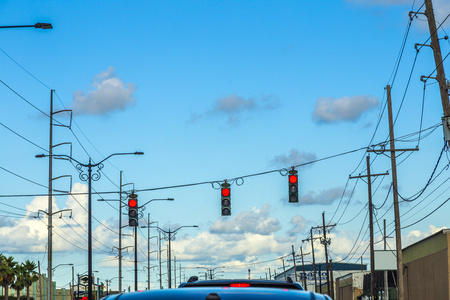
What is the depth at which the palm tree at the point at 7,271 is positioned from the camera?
324 ft

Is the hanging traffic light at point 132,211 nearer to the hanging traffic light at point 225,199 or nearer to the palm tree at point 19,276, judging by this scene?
the hanging traffic light at point 225,199

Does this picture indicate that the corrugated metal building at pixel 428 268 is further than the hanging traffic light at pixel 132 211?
Yes

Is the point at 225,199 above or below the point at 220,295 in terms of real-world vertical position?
above

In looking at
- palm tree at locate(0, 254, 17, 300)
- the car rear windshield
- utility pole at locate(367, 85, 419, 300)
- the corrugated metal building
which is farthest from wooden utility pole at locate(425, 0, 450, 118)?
palm tree at locate(0, 254, 17, 300)

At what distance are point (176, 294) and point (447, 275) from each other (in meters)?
45.1

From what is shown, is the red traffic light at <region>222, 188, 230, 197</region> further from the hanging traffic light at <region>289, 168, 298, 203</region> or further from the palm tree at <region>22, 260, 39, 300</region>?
the palm tree at <region>22, 260, 39, 300</region>

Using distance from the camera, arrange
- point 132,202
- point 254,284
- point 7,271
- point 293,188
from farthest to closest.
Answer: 1. point 7,271
2. point 132,202
3. point 293,188
4. point 254,284

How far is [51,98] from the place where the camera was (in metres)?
50.9

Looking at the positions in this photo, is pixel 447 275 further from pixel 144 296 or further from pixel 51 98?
pixel 144 296

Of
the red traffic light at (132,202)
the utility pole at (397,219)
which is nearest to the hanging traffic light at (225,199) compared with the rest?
the red traffic light at (132,202)

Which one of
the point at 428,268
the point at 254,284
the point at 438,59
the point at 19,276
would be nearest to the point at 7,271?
the point at 19,276

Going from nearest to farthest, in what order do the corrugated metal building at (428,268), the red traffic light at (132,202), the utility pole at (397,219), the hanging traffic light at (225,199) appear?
the hanging traffic light at (225,199)
the red traffic light at (132,202)
the utility pole at (397,219)
the corrugated metal building at (428,268)

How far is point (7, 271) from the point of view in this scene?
99000 mm

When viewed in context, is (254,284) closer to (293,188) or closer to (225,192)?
(293,188)
